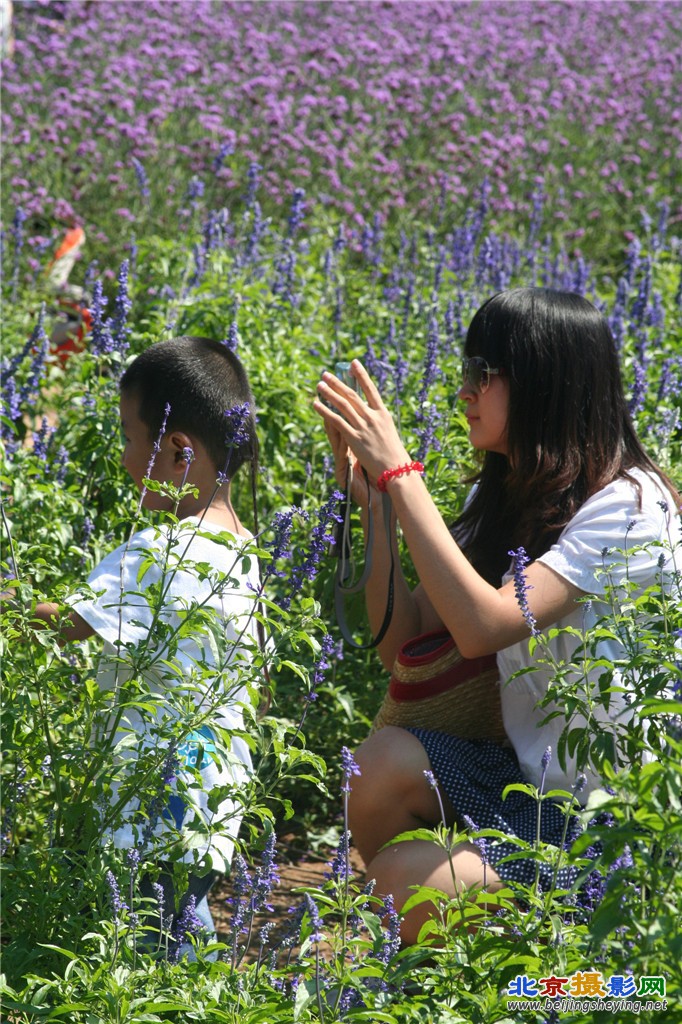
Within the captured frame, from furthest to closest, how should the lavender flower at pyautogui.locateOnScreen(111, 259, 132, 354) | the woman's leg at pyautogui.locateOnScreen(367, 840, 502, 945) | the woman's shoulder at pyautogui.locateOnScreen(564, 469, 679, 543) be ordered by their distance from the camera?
1. the lavender flower at pyautogui.locateOnScreen(111, 259, 132, 354)
2. the woman's shoulder at pyautogui.locateOnScreen(564, 469, 679, 543)
3. the woman's leg at pyautogui.locateOnScreen(367, 840, 502, 945)

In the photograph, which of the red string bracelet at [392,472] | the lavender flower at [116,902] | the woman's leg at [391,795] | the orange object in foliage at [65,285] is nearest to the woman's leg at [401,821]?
the woman's leg at [391,795]

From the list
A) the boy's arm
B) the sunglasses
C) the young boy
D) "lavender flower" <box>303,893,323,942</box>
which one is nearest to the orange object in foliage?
the young boy

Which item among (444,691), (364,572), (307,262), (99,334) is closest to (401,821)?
(444,691)

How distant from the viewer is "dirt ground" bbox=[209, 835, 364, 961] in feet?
10.0

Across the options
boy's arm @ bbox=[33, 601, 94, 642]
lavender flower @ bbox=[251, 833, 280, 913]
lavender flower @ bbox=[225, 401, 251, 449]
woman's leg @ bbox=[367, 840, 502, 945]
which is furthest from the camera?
woman's leg @ bbox=[367, 840, 502, 945]

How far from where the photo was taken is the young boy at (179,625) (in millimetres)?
1974

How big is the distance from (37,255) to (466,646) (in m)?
4.24

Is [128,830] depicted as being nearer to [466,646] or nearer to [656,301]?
[466,646]

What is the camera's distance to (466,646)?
2.51 metres

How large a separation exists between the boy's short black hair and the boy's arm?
458 mm

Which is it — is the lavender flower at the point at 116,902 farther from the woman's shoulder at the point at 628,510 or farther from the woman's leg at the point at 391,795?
the woman's shoulder at the point at 628,510

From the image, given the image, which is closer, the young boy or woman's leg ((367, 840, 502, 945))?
the young boy

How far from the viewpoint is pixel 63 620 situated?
85.7 inches

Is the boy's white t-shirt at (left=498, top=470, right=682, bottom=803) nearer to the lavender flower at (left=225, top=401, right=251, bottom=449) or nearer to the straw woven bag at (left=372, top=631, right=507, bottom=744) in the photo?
the straw woven bag at (left=372, top=631, right=507, bottom=744)
